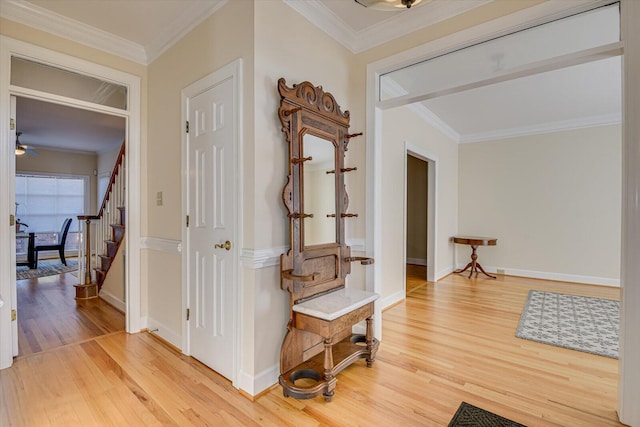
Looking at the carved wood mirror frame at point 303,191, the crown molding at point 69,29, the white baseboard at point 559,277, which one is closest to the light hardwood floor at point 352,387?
the carved wood mirror frame at point 303,191

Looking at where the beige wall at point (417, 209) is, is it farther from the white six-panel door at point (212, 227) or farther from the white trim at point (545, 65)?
the white six-panel door at point (212, 227)

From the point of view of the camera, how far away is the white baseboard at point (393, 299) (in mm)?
3695

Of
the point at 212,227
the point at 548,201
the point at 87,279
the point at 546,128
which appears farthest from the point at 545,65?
the point at 87,279

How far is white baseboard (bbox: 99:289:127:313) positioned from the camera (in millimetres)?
3583

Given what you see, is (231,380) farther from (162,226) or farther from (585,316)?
(585,316)

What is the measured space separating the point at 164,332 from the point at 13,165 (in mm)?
1793

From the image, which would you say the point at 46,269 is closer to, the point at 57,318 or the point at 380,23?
the point at 57,318

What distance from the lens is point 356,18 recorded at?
8.07 feet

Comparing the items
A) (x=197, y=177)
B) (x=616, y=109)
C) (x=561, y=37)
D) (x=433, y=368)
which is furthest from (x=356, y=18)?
(x=616, y=109)

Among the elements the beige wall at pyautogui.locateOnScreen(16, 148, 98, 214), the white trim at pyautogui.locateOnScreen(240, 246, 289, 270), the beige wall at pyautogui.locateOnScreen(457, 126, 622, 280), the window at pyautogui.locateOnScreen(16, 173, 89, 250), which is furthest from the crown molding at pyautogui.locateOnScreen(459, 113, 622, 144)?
the window at pyautogui.locateOnScreen(16, 173, 89, 250)

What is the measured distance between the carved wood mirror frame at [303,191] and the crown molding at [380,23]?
1.94 feet

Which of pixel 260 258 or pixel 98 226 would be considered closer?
pixel 260 258

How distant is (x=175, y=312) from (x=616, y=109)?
6486 millimetres

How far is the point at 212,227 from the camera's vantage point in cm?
227
